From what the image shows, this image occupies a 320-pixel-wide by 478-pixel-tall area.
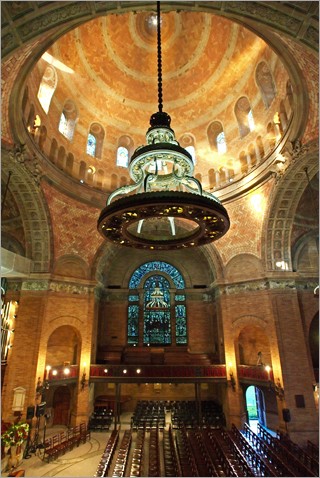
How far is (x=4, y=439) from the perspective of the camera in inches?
458

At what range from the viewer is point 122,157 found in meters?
20.7

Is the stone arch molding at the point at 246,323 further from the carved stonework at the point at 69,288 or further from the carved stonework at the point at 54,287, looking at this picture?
the carved stonework at the point at 54,287

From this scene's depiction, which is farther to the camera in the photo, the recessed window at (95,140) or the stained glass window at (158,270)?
the stained glass window at (158,270)

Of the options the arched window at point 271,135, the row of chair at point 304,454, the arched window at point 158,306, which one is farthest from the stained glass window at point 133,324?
the arched window at point 271,135

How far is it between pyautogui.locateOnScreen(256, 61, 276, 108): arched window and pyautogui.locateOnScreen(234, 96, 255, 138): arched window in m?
1.57

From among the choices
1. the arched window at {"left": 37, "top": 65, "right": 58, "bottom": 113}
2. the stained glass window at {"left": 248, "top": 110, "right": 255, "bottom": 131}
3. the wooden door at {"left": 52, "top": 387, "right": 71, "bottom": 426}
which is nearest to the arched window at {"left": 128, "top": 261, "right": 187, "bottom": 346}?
the wooden door at {"left": 52, "top": 387, "right": 71, "bottom": 426}

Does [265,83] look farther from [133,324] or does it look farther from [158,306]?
[133,324]

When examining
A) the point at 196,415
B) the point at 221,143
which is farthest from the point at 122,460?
the point at 221,143

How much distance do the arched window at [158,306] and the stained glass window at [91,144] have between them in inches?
358

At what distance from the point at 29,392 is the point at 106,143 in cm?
1501

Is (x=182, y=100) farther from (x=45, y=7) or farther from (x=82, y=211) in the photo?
(x=45, y=7)

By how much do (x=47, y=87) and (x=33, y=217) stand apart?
7.10 meters

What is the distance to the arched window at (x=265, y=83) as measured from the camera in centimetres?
1605

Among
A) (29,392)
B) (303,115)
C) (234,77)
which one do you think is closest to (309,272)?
(303,115)
